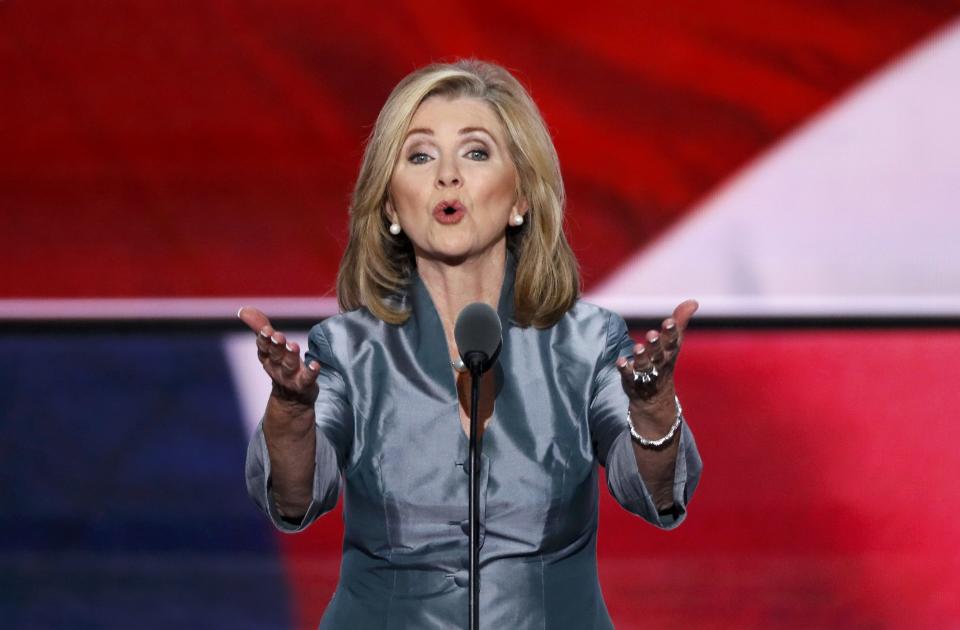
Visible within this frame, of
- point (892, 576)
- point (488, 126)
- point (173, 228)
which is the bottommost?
point (892, 576)

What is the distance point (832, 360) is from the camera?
304 cm

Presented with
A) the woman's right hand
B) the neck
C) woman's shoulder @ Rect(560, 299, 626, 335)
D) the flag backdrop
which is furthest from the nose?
the flag backdrop

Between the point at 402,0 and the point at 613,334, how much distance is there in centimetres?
158

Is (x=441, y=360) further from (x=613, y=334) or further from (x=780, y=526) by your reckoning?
(x=780, y=526)

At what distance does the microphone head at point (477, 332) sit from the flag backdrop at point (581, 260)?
1739 millimetres

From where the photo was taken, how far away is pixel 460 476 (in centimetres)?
162

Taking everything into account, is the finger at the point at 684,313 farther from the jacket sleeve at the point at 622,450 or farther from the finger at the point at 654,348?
the jacket sleeve at the point at 622,450

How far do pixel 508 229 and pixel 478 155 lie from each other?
0.47 feet

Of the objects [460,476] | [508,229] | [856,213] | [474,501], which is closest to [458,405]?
[460,476]

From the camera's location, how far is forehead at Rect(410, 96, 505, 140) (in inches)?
67.9

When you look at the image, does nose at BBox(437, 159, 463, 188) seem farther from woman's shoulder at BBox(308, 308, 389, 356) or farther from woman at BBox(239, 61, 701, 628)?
woman's shoulder at BBox(308, 308, 389, 356)

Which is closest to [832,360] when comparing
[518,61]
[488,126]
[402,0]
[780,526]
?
[780,526]

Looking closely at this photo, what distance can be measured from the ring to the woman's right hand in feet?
1.10

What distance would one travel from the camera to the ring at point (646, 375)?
136 centimetres
